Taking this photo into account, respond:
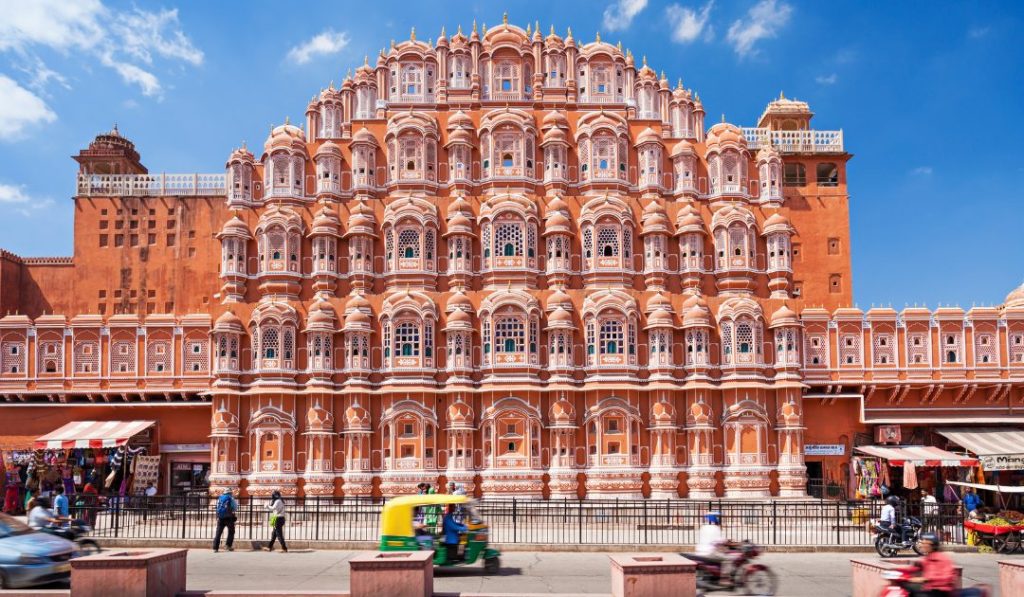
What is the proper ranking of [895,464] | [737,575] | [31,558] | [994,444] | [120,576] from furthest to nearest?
1. [994,444]
2. [895,464]
3. [737,575]
4. [31,558]
5. [120,576]

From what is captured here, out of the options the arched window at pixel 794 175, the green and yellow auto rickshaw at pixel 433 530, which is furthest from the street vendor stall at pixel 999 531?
the arched window at pixel 794 175

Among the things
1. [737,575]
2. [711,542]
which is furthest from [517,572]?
[737,575]

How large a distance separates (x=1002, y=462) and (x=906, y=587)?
26.7 meters

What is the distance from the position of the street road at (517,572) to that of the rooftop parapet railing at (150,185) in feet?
93.8

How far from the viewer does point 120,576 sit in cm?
1572

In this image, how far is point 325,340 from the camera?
4141 centimetres

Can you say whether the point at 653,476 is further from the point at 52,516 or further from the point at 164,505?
the point at 52,516

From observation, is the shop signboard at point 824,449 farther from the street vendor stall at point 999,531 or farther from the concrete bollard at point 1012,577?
the concrete bollard at point 1012,577

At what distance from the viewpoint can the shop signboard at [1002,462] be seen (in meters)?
37.2

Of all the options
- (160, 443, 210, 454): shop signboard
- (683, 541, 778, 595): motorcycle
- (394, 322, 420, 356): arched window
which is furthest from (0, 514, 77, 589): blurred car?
(160, 443, 210, 454): shop signboard

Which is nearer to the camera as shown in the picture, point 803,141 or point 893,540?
point 893,540

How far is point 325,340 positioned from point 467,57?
15.2 m

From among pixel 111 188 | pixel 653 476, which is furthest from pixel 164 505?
pixel 111 188

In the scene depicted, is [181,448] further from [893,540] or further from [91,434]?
[893,540]
